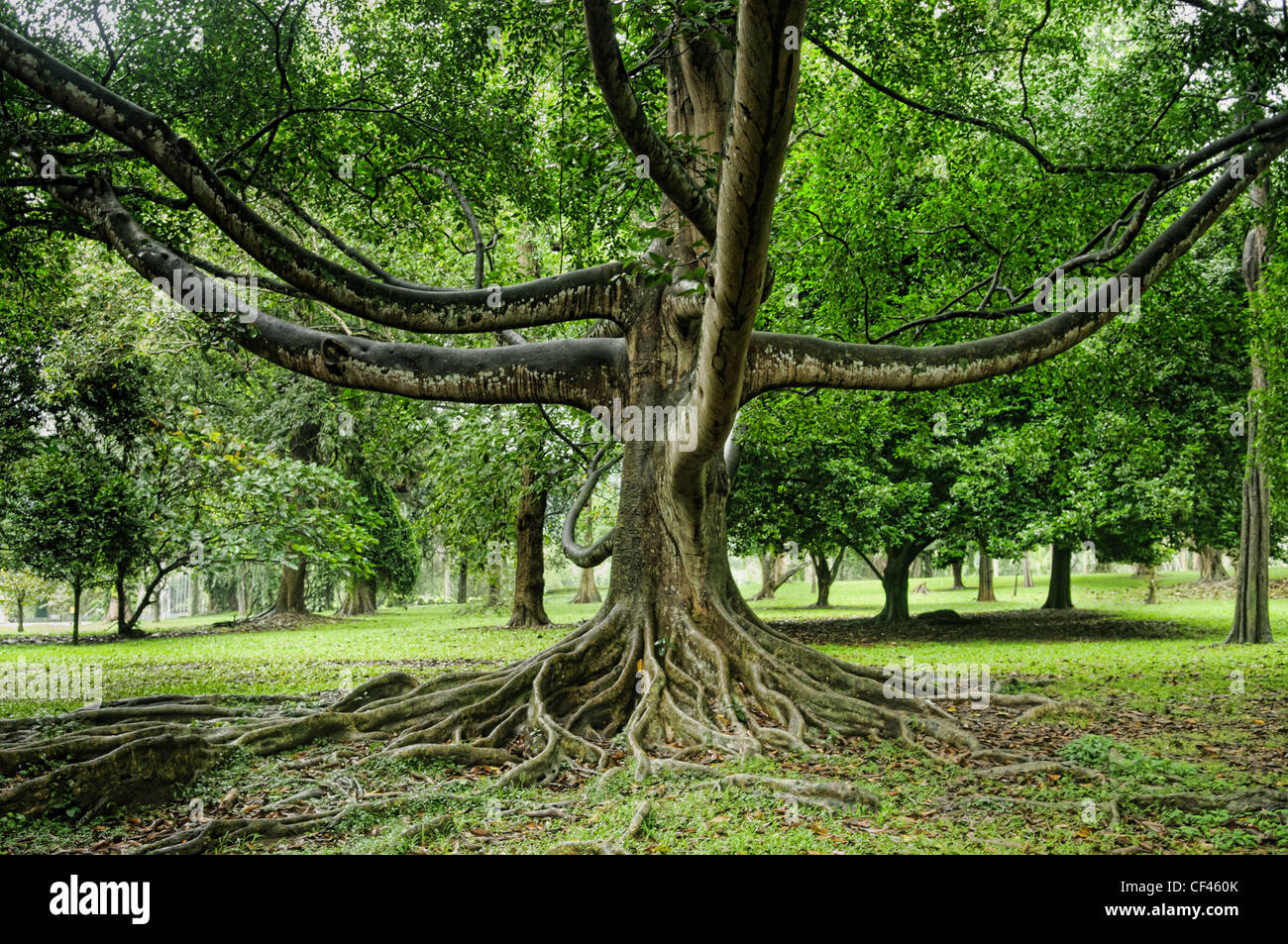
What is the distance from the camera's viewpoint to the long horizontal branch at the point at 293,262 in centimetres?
568

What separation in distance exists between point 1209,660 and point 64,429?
19.3m

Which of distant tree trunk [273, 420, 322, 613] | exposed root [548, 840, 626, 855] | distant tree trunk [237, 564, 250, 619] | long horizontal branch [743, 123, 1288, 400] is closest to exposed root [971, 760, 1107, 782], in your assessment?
exposed root [548, 840, 626, 855]

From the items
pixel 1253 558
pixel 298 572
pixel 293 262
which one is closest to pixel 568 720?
pixel 293 262

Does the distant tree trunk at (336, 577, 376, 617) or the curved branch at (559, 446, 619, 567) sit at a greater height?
the curved branch at (559, 446, 619, 567)

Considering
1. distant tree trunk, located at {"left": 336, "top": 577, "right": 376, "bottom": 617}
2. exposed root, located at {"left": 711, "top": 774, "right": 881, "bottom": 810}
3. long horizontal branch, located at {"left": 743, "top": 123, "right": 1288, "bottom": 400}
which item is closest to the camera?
exposed root, located at {"left": 711, "top": 774, "right": 881, "bottom": 810}

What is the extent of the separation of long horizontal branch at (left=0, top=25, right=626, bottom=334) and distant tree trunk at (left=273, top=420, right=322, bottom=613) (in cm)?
1939

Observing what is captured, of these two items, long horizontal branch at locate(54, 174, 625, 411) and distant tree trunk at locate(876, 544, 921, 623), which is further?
distant tree trunk at locate(876, 544, 921, 623)

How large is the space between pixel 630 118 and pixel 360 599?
100 feet

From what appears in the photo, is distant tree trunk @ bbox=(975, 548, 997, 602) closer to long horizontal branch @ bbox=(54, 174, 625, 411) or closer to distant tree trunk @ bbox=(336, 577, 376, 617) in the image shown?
distant tree trunk @ bbox=(336, 577, 376, 617)

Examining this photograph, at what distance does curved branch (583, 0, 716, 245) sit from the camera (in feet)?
10.9

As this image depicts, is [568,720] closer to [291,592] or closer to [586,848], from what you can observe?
[586,848]

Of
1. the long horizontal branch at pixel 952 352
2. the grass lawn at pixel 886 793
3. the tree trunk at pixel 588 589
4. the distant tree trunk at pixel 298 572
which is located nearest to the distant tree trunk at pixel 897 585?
the grass lawn at pixel 886 793

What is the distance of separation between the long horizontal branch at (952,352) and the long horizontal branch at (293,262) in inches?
74.6
